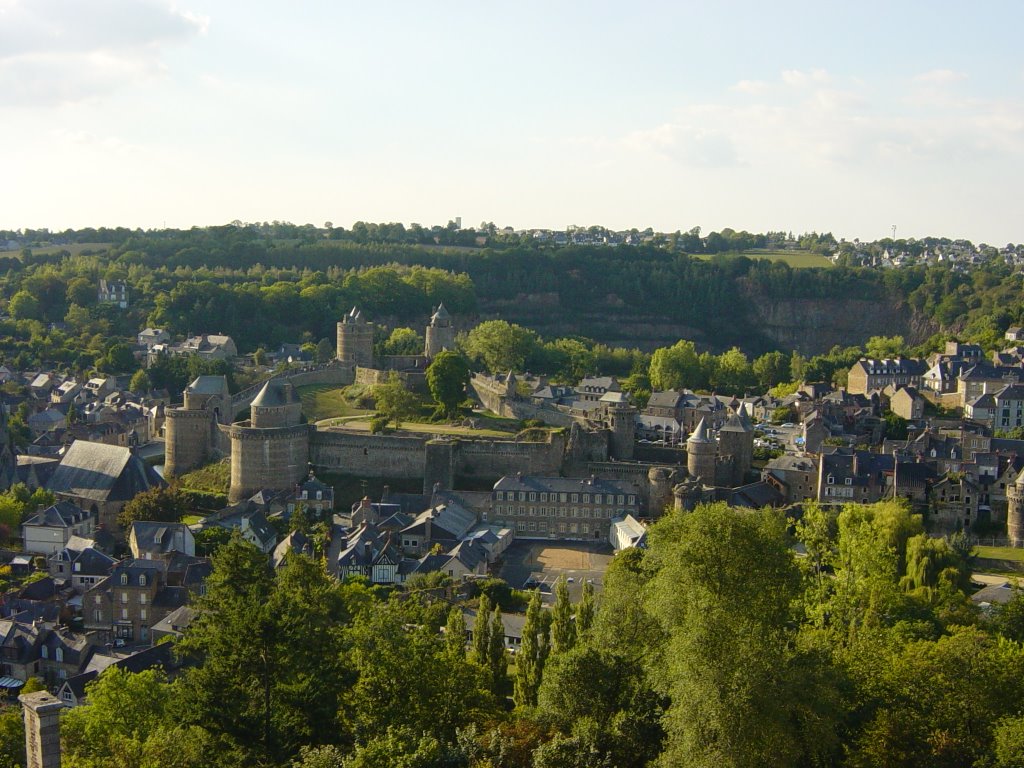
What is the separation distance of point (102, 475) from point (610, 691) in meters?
32.2

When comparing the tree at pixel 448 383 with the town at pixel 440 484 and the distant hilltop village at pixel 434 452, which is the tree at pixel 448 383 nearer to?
the town at pixel 440 484

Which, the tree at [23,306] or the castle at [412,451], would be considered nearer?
the castle at [412,451]

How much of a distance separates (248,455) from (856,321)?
3389 inches

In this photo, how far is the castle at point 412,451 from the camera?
49.7m

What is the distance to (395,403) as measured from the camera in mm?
57562

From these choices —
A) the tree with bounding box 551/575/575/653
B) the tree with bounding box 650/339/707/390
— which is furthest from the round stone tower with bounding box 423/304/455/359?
the tree with bounding box 551/575/575/653

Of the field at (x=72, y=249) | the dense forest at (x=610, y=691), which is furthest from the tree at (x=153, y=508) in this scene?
the field at (x=72, y=249)

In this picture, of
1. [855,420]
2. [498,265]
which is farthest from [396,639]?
[498,265]

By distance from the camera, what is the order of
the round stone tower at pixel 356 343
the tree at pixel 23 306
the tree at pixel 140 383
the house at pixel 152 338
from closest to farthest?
the round stone tower at pixel 356 343 < the tree at pixel 140 383 < the house at pixel 152 338 < the tree at pixel 23 306

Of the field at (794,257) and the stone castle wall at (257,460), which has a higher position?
the field at (794,257)

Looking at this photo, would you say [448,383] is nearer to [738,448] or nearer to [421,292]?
[738,448]

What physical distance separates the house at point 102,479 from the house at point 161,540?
5.67 meters

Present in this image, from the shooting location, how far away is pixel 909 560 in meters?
40.0

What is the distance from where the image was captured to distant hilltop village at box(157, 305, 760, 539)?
A: 49.5 meters
